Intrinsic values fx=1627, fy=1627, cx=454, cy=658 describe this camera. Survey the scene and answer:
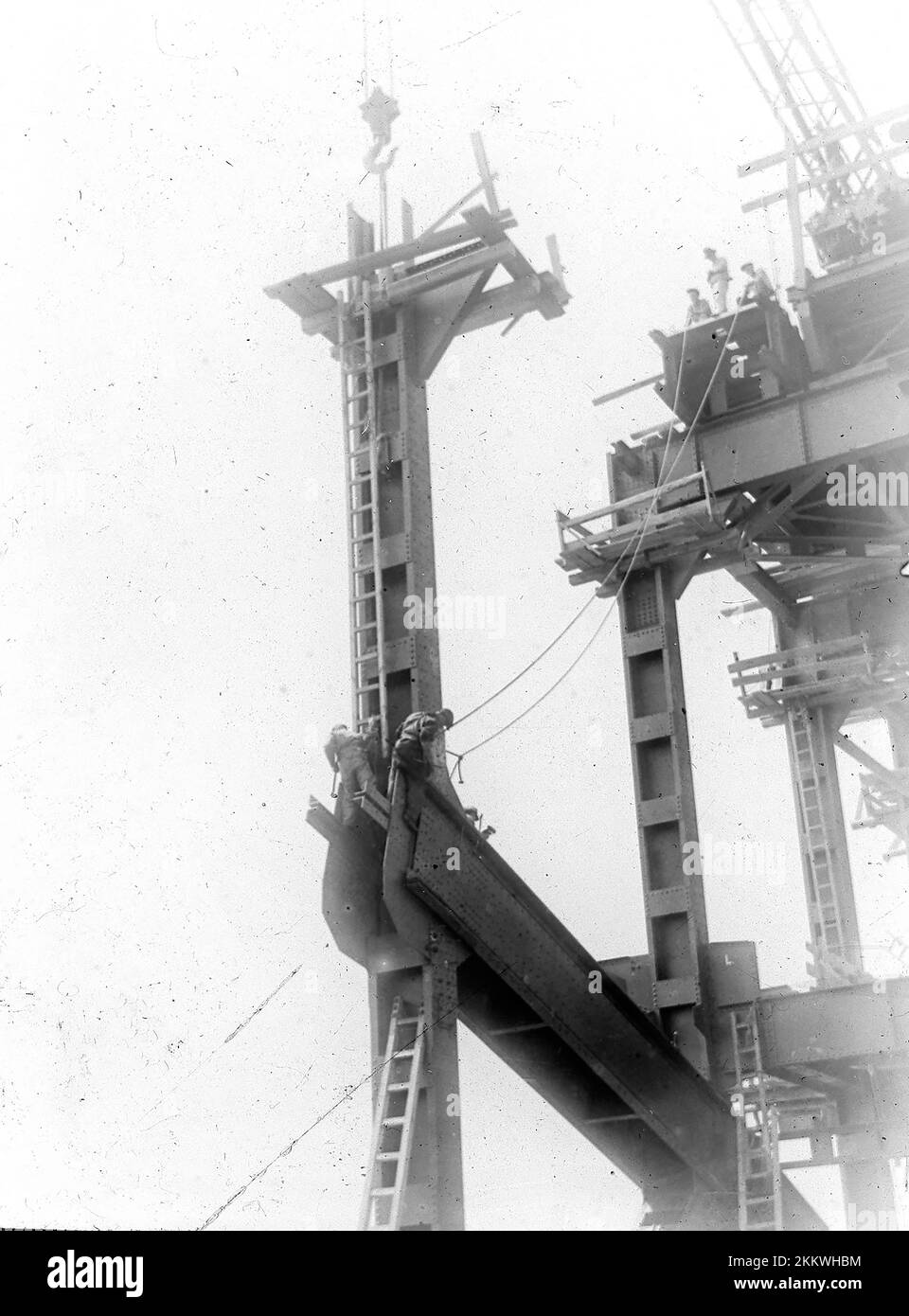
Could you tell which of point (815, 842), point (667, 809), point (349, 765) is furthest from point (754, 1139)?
point (815, 842)

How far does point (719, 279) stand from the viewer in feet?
72.2

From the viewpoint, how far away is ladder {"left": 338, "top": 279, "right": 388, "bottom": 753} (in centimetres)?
1620

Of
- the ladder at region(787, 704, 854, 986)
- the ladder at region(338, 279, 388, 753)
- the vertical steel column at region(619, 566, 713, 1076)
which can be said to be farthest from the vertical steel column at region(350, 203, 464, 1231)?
Answer: the ladder at region(787, 704, 854, 986)

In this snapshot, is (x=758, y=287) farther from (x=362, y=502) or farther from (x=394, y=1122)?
(x=394, y=1122)

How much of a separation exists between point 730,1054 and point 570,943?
3.52 metres

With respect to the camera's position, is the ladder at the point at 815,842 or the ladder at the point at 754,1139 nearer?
the ladder at the point at 754,1139

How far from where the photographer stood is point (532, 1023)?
680 inches

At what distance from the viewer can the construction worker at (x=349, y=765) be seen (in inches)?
598

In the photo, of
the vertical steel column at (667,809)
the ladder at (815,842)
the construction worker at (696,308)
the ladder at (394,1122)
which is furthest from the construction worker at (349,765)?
the ladder at (815,842)

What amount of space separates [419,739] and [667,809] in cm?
587

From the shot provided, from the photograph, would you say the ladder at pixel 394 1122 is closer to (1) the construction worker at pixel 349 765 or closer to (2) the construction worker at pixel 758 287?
(1) the construction worker at pixel 349 765

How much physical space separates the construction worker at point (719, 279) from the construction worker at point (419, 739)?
9.04m
